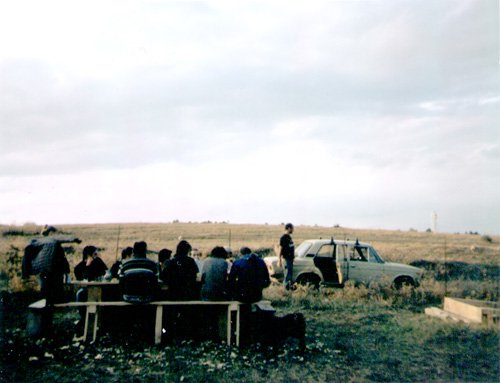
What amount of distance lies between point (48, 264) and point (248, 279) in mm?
2950

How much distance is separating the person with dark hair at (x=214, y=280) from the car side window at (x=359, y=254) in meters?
5.79

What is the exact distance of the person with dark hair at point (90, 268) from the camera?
840cm

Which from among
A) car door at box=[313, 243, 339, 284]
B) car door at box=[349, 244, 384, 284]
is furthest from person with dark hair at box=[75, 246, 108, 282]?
car door at box=[349, 244, 384, 284]

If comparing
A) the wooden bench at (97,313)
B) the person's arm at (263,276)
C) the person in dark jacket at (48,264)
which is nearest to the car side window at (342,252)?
the person's arm at (263,276)

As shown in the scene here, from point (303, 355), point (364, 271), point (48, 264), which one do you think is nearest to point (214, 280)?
point (303, 355)

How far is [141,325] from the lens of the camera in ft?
22.8

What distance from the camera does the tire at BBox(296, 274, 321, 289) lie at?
11148 mm

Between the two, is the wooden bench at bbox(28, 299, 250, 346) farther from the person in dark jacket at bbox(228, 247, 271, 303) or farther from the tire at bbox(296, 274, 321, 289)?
the tire at bbox(296, 274, 321, 289)

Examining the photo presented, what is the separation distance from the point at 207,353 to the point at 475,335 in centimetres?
458

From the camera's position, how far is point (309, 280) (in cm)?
1123

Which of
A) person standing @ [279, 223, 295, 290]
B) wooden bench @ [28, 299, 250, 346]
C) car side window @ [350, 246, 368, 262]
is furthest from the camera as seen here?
car side window @ [350, 246, 368, 262]

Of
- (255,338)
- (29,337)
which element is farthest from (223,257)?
(29,337)

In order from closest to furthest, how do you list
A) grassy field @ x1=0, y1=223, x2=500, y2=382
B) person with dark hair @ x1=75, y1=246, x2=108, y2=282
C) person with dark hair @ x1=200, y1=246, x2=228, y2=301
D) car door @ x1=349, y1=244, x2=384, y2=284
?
grassy field @ x1=0, y1=223, x2=500, y2=382, person with dark hair @ x1=200, y1=246, x2=228, y2=301, person with dark hair @ x1=75, y1=246, x2=108, y2=282, car door @ x1=349, y1=244, x2=384, y2=284

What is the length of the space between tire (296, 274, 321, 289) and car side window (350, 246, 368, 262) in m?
1.13
